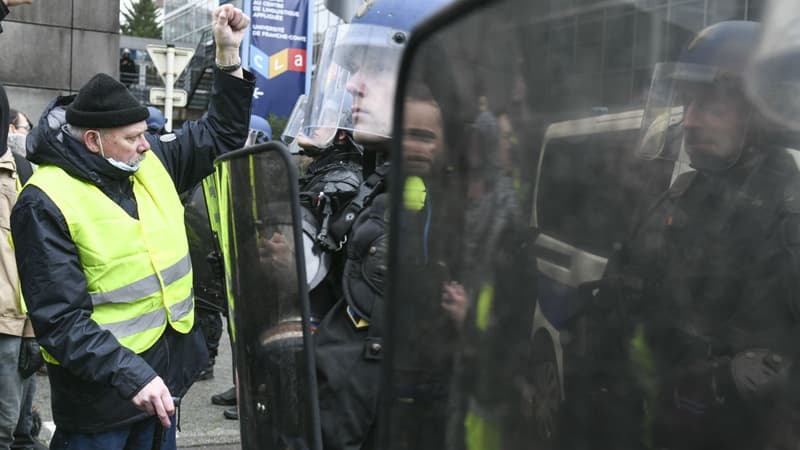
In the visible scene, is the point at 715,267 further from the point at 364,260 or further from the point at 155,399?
the point at 155,399

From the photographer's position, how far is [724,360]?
0.78 m

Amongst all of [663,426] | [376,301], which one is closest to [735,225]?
[663,426]

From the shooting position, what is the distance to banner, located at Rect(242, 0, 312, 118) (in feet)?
40.0

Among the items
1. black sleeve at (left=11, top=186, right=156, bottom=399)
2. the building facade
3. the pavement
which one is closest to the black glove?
the pavement

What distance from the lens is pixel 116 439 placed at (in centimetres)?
307

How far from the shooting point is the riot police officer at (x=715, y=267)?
76 centimetres

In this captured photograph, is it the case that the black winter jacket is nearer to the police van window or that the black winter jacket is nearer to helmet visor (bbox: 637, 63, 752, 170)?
the police van window

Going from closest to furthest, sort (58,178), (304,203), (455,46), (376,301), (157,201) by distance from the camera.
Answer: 1. (455,46)
2. (376,301)
3. (304,203)
4. (58,178)
5. (157,201)

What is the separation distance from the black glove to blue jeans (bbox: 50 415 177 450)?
4.23 feet

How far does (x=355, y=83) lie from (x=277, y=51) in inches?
419

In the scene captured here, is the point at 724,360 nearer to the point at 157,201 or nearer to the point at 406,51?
the point at 406,51

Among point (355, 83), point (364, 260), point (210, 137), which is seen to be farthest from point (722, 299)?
point (210, 137)

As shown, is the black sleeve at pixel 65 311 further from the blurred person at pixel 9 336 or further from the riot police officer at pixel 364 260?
the blurred person at pixel 9 336

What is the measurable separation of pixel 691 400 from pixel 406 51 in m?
0.44
